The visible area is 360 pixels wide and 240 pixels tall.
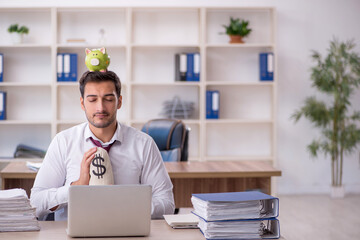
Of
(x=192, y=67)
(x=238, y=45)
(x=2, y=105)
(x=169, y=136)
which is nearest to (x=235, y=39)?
(x=238, y=45)

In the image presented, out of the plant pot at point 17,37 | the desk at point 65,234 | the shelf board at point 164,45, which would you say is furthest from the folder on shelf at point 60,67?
the desk at point 65,234

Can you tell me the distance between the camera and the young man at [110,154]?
7.13 feet

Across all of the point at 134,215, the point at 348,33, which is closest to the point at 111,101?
the point at 134,215

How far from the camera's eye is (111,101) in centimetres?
219

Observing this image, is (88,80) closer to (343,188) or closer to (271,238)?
(271,238)

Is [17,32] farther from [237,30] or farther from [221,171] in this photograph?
[221,171]

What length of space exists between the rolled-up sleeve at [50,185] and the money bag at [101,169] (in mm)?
149

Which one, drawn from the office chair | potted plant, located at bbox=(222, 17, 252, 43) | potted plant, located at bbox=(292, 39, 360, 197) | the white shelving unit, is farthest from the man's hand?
potted plant, located at bbox=(292, 39, 360, 197)

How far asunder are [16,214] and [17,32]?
14.3ft

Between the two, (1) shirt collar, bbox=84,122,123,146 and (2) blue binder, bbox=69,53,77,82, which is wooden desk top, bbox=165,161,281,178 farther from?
(2) blue binder, bbox=69,53,77,82

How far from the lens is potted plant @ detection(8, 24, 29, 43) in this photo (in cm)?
574

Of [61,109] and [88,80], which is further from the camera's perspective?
[61,109]

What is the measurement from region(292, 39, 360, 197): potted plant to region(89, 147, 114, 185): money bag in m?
4.11

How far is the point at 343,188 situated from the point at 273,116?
1181 millimetres
